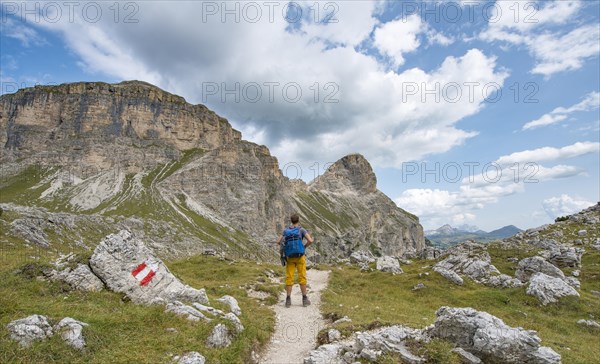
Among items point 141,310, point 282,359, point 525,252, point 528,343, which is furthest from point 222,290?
point 525,252

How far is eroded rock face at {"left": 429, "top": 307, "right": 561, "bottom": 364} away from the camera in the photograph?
31.6 feet

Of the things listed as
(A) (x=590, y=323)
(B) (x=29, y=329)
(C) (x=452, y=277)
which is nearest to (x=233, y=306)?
(B) (x=29, y=329)

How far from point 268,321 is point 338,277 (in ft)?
58.4

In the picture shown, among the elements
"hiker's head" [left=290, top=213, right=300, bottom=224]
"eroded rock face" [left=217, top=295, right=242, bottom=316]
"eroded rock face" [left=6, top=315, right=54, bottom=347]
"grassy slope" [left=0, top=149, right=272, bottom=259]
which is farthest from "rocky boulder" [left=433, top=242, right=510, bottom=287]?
"grassy slope" [left=0, top=149, right=272, bottom=259]

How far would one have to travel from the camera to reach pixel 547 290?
23.3m

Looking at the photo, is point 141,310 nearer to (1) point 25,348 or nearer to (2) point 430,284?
(1) point 25,348

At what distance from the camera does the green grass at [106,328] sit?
854cm

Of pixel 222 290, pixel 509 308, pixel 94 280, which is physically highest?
pixel 94 280

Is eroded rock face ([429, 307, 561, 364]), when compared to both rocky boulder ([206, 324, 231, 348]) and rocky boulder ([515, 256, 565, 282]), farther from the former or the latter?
rocky boulder ([515, 256, 565, 282])

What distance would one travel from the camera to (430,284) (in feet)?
89.6

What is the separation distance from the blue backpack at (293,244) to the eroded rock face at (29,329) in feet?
32.0

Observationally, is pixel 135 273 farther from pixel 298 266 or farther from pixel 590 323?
pixel 590 323

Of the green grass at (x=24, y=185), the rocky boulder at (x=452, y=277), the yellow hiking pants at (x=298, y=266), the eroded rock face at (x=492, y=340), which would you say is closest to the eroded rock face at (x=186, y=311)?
the yellow hiking pants at (x=298, y=266)

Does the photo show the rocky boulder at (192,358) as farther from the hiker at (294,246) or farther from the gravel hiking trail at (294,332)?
the hiker at (294,246)
